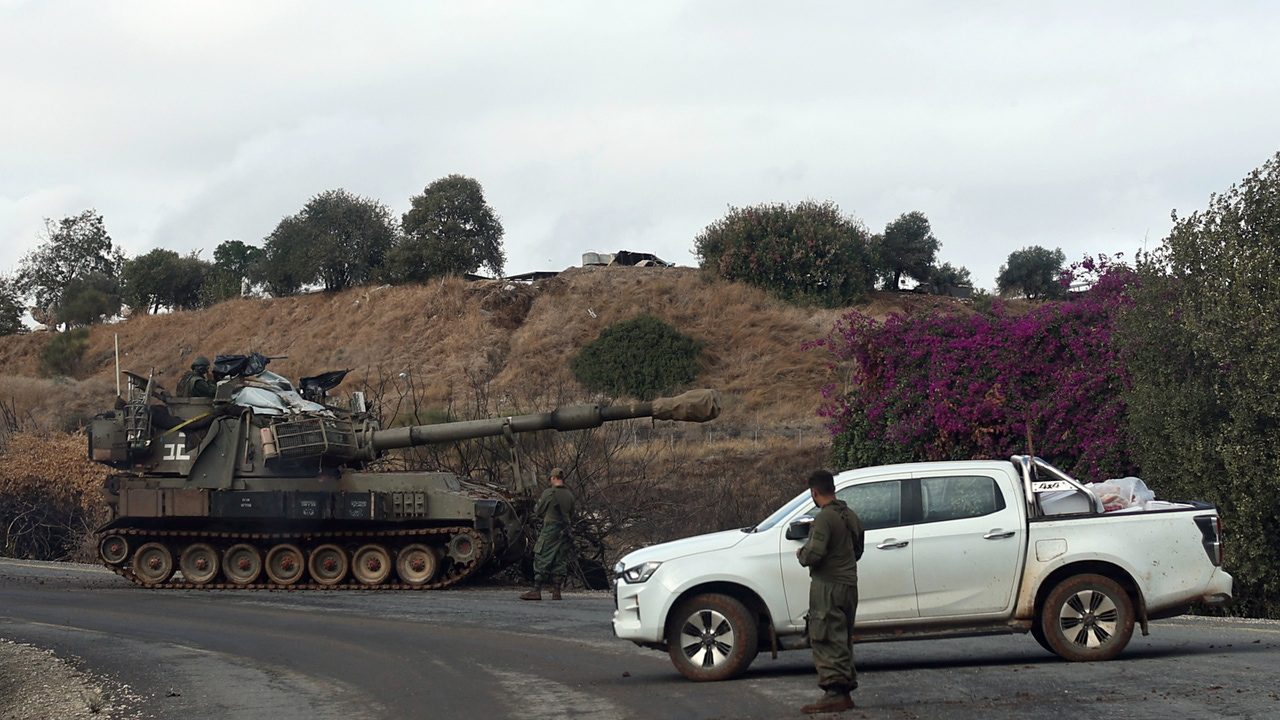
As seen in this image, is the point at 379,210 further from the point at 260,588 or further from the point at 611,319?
the point at 260,588

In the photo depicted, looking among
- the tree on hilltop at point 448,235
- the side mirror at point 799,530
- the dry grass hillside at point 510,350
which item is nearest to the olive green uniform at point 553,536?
the side mirror at point 799,530

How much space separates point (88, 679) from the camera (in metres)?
12.0

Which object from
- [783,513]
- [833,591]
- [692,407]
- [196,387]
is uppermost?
[196,387]

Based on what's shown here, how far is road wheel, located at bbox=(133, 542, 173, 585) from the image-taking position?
2195 cm

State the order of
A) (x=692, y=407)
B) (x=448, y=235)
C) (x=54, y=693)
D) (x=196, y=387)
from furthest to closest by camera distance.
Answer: (x=448, y=235) → (x=196, y=387) → (x=692, y=407) → (x=54, y=693)

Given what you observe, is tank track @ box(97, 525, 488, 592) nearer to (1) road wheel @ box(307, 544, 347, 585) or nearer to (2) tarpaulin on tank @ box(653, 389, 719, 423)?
(1) road wheel @ box(307, 544, 347, 585)

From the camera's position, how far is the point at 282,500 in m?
21.2

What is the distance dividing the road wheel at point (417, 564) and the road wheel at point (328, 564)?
2.85 ft

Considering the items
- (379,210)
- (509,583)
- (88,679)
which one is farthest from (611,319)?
(88,679)

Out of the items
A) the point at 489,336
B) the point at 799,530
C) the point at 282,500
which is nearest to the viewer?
the point at 799,530

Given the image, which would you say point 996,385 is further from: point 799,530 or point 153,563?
point 153,563

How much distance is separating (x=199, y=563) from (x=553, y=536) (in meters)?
6.68

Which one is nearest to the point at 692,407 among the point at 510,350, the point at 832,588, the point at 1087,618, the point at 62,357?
the point at 1087,618

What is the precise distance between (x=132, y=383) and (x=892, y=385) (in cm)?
1209
